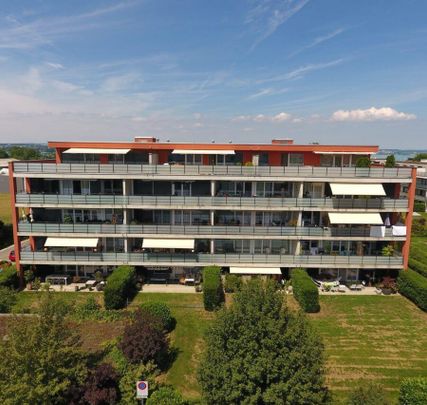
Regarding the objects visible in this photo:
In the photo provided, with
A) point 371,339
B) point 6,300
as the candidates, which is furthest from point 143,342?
point 371,339

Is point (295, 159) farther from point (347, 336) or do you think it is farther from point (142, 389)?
point (142, 389)

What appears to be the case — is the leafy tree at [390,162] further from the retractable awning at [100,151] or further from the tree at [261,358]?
the retractable awning at [100,151]

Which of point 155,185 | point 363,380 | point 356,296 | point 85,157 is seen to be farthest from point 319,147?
point 85,157

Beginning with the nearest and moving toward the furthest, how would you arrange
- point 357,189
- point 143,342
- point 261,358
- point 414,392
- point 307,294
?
point 261,358, point 414,392, point 143,342, point 307,294, point 357,189

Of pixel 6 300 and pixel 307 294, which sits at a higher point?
pixel 307 294

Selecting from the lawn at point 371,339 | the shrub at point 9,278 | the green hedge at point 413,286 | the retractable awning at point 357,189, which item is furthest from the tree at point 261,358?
the shrub at point 9,278

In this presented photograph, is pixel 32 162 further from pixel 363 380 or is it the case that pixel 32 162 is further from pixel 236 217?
pixel 363 380
